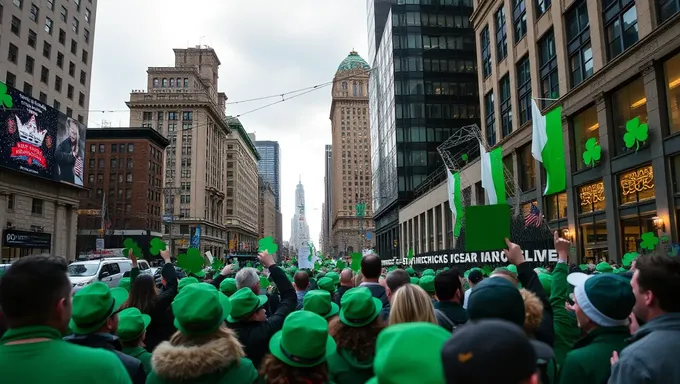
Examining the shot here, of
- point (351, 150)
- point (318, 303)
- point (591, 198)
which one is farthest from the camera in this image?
point (351, 150)

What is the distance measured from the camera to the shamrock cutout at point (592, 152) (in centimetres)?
2286

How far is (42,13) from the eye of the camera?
4272 centimetres

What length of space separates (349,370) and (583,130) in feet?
86.2

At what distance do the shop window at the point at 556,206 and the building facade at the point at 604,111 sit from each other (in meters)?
0.07

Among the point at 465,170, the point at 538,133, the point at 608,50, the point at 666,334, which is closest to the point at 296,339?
the point at 666,334

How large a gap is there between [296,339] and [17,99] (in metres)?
37.4

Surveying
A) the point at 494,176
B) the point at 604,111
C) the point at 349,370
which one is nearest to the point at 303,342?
the point at 349,370

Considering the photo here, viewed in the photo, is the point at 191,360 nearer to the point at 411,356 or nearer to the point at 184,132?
the point at 411,356

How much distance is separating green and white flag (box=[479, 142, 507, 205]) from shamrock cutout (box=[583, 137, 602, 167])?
501 cm

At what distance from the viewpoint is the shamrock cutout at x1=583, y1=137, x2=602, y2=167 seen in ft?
75.0

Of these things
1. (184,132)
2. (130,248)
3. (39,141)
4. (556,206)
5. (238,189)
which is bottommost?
(130,248)

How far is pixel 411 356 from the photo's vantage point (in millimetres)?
1626

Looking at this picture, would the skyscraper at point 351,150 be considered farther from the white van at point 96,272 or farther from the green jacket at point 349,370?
the green jacket at point 349,370

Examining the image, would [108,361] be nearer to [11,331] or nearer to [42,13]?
[11,331]
